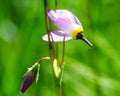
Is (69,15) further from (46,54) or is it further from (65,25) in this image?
(46,54)

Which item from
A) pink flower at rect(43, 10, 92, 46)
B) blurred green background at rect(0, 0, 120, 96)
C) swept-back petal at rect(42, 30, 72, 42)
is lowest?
blurred green background at rect(0, 0, 120, 96)

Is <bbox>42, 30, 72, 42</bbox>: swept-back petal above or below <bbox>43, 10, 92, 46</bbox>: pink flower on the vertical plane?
below

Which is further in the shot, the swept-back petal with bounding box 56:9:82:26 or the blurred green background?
the blurred green background

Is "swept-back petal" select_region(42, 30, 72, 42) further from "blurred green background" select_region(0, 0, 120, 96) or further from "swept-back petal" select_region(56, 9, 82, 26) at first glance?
"blurred green background" select_region(0, 0, 120, 96)

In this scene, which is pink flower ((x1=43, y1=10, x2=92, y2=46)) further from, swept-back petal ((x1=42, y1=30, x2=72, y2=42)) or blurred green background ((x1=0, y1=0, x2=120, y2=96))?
blurred green background ((x1=0, y1=0, x2=120, y2=96))

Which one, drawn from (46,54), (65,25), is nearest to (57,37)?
(65,25)

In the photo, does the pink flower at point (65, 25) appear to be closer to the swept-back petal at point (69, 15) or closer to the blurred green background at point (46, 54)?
the swept-back petal at point (69, 15)

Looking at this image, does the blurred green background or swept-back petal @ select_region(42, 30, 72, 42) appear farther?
the blurred green background

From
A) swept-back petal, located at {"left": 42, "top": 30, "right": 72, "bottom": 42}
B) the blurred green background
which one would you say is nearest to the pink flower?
swept-back petal, located at {"left": 42, "top": 30, "right": 72, "bottom": 42}

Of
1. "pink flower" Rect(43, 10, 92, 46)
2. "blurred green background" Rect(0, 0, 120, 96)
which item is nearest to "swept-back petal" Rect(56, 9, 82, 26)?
"pink flower" Rect(43, 10, 92, 46)
